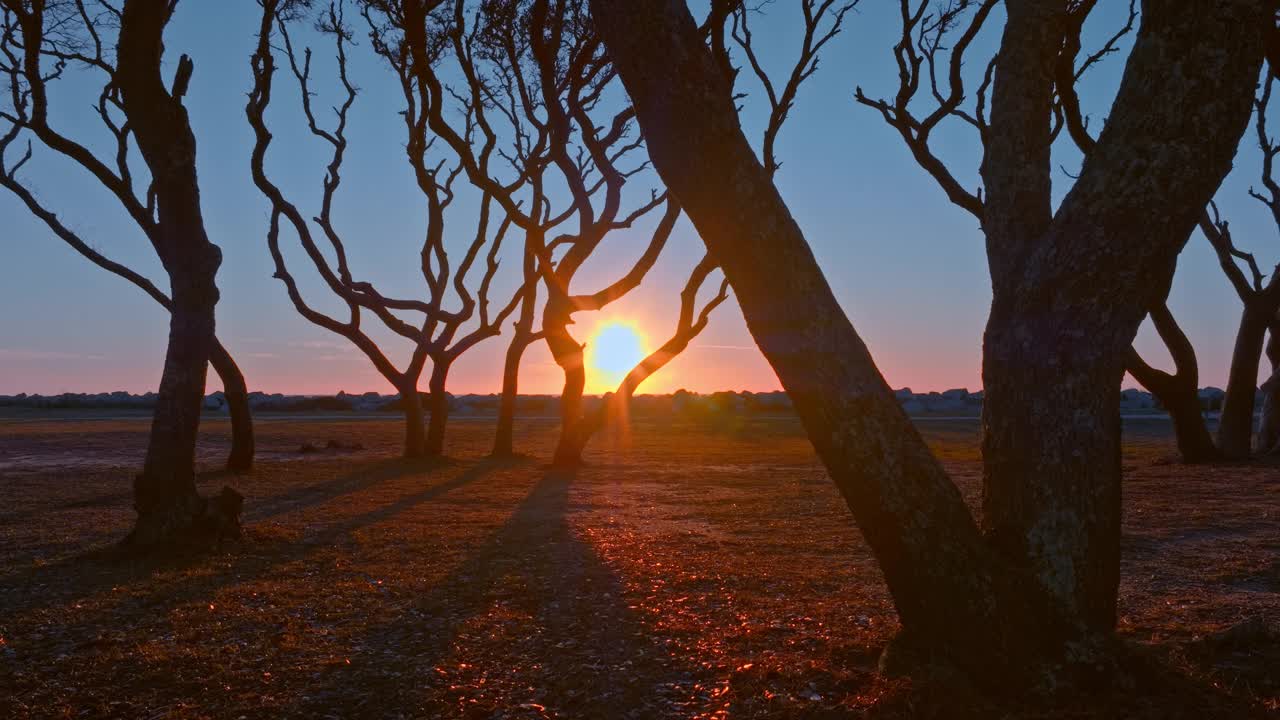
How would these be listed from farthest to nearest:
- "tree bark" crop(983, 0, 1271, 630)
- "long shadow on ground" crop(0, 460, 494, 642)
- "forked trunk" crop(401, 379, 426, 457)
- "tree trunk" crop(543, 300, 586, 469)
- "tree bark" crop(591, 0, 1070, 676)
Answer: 1. "forked trunk" crop(401, 379, 426, 457)
2. "tree trunk" crop(543, 300, 586, 469)
3. "long shadow on ground" crop(0, 460, 494, 642)
4. "tree bark" crop(591, 0, 1070, 676)
5. "tree bark" crop(983, 0, 1271, 630)

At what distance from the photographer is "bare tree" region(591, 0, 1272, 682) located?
10.3 feet

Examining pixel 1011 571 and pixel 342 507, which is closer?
pixel 1011 571

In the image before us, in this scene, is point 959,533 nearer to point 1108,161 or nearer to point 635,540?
point 1108,161

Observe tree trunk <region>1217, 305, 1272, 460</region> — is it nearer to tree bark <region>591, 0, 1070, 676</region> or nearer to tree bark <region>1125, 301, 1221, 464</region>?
tree bark <region>1125, 301, 1221, 464</region>

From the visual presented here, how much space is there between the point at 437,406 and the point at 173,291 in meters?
10.9

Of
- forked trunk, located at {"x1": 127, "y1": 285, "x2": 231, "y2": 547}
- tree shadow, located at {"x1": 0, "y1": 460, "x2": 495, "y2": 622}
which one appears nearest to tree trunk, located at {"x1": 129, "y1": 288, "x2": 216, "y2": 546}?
forked trunk, located at {"x1": 127, "y1": 285, "x2": 231, "y2": 547}

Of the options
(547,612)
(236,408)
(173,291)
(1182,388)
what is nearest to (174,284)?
(173,291)

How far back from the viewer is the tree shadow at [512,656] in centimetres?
353

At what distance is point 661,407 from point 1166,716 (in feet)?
118

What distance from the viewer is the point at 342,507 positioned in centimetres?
970

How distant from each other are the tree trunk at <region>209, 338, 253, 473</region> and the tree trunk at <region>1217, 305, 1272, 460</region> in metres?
16.1

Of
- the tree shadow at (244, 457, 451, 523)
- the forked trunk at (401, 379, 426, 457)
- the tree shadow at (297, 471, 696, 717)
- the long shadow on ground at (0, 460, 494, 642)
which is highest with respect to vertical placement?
the forked trunk at (401, 379, 426, 457)

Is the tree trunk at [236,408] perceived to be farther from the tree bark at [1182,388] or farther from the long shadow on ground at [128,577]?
the tree bark at [1182,388]

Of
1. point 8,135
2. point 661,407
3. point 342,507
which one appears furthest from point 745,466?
point 661,407
